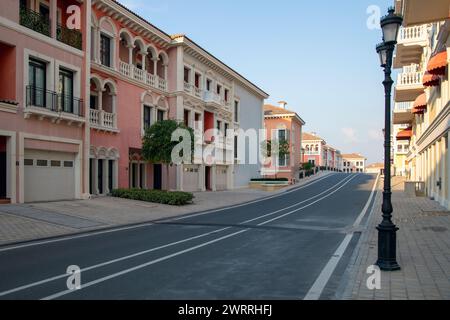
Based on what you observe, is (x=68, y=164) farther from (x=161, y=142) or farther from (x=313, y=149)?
(x=313, y=149)

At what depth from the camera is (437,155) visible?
71.4 feet

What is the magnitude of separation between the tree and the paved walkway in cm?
306

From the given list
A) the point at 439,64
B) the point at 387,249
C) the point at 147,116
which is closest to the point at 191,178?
the point at 147,116

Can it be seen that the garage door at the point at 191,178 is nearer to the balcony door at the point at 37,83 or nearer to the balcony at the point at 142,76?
the balcony at the point at 142,76

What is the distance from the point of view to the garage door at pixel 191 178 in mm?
32981

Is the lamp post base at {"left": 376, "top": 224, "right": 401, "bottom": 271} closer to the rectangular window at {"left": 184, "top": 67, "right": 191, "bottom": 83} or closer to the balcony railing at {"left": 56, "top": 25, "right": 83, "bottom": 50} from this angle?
the balcony railing at {"left": 56, "top": 25, "right": 83, "bottom": 50}

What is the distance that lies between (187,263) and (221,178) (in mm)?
32504

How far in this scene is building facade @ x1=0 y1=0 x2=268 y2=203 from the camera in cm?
1761

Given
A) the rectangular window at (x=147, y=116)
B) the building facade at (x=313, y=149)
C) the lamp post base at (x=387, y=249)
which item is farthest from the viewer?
the building facade at (x=313, y=149)

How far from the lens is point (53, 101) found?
771 inches

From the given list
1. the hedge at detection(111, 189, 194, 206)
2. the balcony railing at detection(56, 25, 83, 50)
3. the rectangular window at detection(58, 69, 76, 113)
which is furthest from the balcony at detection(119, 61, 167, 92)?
the hedge at detection(111, 189, 194, 206)

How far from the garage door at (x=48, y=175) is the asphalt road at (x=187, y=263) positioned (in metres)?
7.21

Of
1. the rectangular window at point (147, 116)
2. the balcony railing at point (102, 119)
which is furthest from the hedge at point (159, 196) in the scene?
the rectangular window at point (147, 116)
